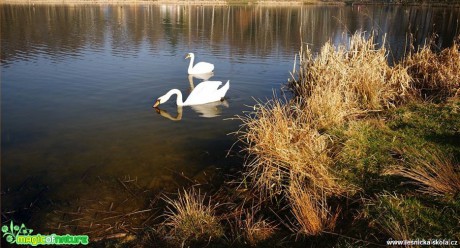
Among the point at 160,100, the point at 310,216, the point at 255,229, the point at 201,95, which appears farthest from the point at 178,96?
the point at 310,216

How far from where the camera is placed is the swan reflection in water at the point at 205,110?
12.6m

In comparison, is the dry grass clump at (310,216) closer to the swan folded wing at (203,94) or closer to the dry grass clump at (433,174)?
the dry grass clump at (433,174)

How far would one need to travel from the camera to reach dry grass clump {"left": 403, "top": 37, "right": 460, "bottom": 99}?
11531 millimetres

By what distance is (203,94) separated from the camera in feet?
44.8

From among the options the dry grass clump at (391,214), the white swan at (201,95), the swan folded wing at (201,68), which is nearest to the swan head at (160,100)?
the white swan at (201,95)

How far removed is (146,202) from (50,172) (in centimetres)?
281

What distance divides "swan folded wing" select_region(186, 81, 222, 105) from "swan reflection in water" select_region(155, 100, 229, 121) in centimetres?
21

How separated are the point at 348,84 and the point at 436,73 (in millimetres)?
3456

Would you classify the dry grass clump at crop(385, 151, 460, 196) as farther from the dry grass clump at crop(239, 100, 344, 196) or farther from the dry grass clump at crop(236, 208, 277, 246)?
the dry grass clump at crop(236, 208, 277, 246)

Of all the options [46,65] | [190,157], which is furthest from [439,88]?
[46,65]

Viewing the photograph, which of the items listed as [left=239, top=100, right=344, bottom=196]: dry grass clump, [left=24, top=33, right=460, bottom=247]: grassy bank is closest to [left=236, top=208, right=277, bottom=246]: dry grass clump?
[left=24, top=33, right=460, bottom=247]: grassy bank

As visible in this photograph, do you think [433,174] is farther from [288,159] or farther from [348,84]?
[348,84]

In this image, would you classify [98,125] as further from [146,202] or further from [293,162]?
[293,162]

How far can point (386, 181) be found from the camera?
616 centimetres
